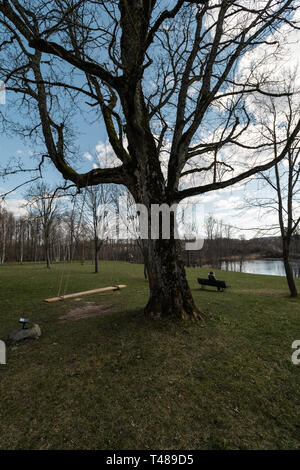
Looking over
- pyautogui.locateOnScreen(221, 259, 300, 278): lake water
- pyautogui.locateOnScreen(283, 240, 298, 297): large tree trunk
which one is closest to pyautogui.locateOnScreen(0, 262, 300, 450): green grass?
pyautogui.locateOnScreen(283, 240, 298, 297): large tree trunk

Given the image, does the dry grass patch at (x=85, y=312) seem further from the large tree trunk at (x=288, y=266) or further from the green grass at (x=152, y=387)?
the large tree trunk at (x=288, y=266)

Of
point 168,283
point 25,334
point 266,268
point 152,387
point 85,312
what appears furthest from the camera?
A: point 266,268

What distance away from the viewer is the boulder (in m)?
4.54

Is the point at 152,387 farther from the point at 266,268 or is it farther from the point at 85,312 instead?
the point at 266,268

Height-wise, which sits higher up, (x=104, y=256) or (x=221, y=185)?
(x=221, y=185)

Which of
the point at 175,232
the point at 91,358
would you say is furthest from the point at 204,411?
the point at 175,232

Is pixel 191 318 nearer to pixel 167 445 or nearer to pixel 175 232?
pixel 175 232

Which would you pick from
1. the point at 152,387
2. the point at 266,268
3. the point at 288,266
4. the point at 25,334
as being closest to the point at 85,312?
the point at 25,334

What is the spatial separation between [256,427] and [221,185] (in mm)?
4185

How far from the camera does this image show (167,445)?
2055mm

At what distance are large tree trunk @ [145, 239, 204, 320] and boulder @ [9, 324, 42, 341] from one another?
2613 mm

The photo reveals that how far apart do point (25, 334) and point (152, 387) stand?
330cm

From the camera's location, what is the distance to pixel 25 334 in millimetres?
4602

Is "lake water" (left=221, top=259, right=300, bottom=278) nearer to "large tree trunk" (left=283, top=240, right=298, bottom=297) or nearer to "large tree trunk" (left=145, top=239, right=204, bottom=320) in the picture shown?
"large tree trunk" (left=283, top=240, right=298, bottom=297)
